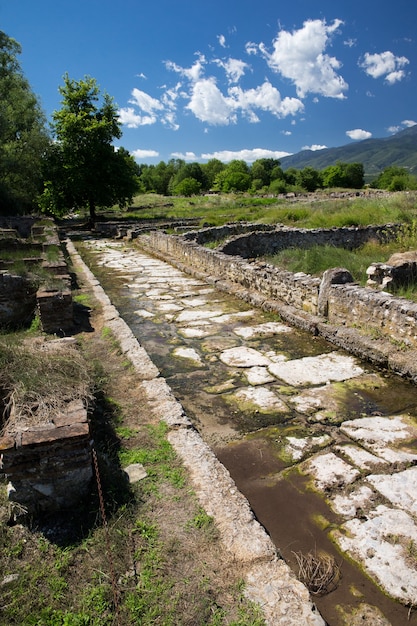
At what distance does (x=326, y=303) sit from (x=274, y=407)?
A: 242 centimetres

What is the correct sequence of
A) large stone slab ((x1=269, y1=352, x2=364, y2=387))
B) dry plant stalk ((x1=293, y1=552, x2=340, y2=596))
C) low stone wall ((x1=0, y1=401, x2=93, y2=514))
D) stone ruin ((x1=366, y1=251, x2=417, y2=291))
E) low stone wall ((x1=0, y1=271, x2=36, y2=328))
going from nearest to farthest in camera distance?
dry plant stalk ((x1=293, y1=552, x2=340, y2=596)) < low stone wall ((x1=0, y1=401, x2=93, y2=514)) < large stone slab ((x1=269, y1=352, x2=364, y2=387)) < low stone wall ((x1=0, y1=271, x2=36, y2=328)) < stone ruin ((x1=366, y1=251, x2=417, y2=291))

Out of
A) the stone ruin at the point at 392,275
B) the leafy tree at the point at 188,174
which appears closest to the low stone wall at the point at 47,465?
the stone ruin at the point at 392,275

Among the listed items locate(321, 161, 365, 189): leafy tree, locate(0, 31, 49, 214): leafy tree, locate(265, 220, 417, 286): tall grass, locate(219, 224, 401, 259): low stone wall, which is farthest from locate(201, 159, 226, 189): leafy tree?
locate(265, 220, 417, 286): tall grass

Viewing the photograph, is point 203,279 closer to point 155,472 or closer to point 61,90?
point 155,472

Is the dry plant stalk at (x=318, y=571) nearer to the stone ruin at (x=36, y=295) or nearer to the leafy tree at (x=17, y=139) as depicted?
the stone ruin at (x=36, y=295)

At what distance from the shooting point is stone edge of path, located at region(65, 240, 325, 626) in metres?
1.69

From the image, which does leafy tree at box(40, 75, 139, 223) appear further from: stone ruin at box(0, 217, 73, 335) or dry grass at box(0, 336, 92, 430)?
dry grass at box(0, 336, 92, 430)

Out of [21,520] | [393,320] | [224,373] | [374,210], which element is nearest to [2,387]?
[21,520]

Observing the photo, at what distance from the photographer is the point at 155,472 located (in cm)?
257

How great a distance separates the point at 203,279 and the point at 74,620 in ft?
25.8

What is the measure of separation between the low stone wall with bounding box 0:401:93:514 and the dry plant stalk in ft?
4.22

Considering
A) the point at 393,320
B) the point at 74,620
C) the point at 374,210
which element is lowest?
the point at 74,620

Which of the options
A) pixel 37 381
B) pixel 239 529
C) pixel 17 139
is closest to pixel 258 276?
pixel 37 381

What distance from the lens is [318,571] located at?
2.02m
